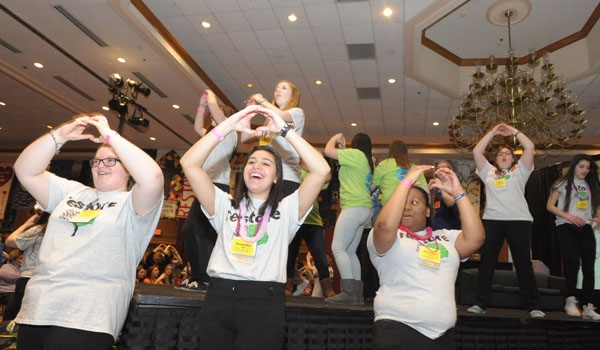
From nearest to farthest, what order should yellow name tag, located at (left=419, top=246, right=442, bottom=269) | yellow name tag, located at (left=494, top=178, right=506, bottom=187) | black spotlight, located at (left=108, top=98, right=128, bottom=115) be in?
yellow name tag, located at (left=419, top=246, right=442, bottom=269) → yellow name tag, located at (left=494, top=178, right=506, bottom=187) → black spotlight, located at (left=108, top=98, right=128, bottom=115)

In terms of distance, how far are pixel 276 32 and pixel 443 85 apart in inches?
143

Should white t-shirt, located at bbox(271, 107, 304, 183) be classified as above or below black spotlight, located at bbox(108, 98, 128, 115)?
below

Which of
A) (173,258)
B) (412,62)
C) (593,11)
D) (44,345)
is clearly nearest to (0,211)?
(173,258)

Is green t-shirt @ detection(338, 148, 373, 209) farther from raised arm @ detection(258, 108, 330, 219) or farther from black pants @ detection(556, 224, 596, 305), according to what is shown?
black pants @ detection(556, 224, 596, 305)

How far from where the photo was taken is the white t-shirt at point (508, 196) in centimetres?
349

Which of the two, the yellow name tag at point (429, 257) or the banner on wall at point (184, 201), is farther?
the banner on wall at point (184, 201)

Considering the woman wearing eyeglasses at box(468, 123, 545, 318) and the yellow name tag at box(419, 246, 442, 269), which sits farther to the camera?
the woman wearing eyeglasses at box(468, 123, 545, 318)

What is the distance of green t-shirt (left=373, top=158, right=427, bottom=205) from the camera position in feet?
11.4

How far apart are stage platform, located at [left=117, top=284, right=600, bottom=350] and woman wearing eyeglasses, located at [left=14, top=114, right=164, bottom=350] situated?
35cm

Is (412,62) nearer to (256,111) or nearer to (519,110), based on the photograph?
(519,110)

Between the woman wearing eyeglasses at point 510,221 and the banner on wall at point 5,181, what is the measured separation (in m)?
17.4

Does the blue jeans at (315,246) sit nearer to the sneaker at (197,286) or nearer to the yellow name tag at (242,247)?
the sneaker at (197,286)

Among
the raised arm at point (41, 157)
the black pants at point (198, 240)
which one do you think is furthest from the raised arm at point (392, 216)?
the raised arm at point (41, 157)

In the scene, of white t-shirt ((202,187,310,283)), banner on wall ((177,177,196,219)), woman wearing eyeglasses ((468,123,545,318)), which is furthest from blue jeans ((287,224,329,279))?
banner on wall ((177,177,196,219))
